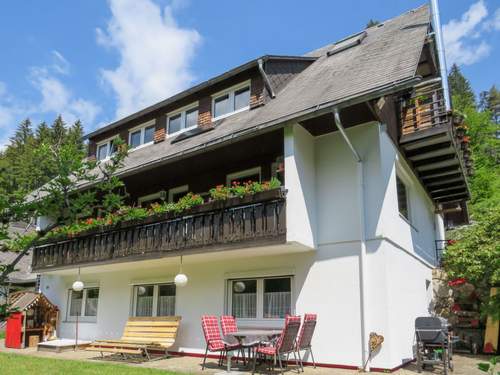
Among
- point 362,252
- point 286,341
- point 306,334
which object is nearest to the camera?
point 286,341

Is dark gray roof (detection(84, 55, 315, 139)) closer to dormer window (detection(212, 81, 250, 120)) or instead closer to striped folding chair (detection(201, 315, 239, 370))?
dormer window (detection(212, 81, 250, 120))

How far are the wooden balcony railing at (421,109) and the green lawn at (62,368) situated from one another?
8.47m

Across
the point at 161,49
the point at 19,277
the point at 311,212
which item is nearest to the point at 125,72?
the point at 161,49

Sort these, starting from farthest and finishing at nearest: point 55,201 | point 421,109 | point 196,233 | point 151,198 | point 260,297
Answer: point 151,198, point 421,109, point 260,297, point 196,233, point 55,201

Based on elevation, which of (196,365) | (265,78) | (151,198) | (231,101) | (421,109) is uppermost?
(265,78)

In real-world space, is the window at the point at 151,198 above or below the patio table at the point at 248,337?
above

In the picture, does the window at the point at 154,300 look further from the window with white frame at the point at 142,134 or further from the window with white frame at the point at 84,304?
the window with white frame at the point at 142,134

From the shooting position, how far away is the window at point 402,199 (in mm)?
11988

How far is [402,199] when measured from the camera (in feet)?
40.6

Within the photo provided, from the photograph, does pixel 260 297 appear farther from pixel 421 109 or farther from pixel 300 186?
pixel 421 109

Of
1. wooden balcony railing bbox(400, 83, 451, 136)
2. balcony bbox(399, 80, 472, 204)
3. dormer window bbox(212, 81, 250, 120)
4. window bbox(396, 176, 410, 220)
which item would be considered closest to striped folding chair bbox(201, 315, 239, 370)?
window bbox(396, 176, 410, 220)

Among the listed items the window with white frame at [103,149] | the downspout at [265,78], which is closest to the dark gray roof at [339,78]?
the downspout at [265,78]

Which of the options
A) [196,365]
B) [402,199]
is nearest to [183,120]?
[402,199]

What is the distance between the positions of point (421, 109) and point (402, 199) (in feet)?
8.08
